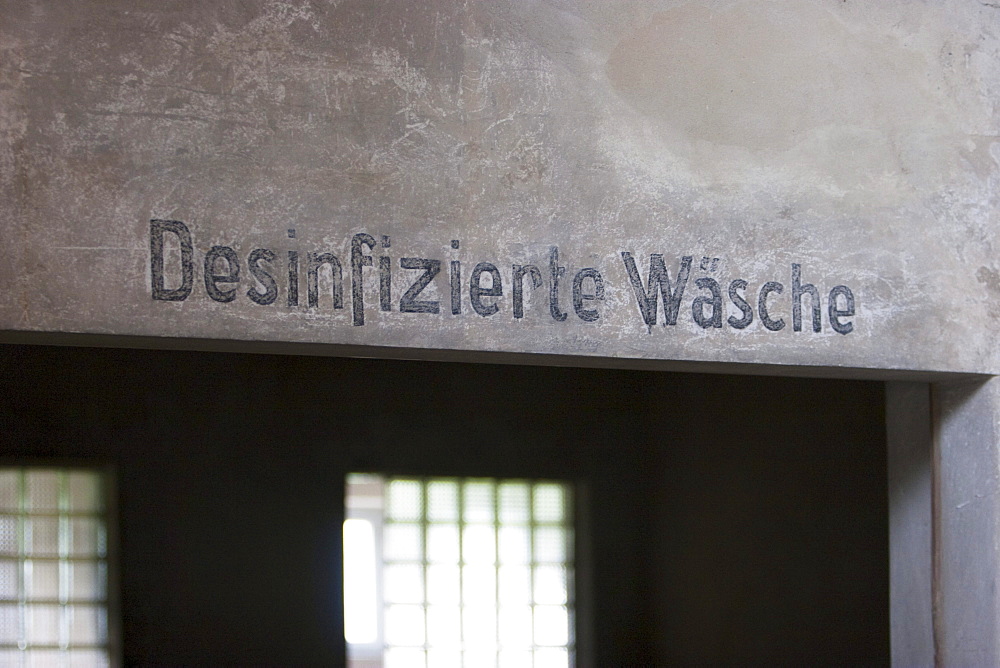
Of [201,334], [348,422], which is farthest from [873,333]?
[348,422]

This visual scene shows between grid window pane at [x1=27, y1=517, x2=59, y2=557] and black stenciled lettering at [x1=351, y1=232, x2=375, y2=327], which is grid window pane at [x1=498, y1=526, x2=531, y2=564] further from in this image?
black stenciled lettering at [x1=351, y1=232, x2=375, y2=327]

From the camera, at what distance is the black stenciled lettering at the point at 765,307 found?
356cm

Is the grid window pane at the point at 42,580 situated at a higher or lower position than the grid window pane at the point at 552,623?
higher

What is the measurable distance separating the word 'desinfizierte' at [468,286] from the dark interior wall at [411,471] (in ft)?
9.43

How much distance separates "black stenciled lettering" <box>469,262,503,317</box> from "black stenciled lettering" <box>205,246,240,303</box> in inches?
25.4

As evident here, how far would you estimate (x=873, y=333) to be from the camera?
367 centimetres

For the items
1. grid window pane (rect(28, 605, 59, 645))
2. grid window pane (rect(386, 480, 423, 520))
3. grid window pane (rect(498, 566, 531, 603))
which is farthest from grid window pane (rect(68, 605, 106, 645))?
grid window pane (rect(498, 566, 531, 603))

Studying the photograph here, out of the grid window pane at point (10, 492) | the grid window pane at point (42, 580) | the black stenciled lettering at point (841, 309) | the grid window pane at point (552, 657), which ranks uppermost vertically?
the black stenciled lettering at point (841, 309)

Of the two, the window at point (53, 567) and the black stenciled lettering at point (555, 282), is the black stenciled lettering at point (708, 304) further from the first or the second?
the window at point (53, 567)

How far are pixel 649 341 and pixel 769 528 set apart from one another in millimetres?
3746

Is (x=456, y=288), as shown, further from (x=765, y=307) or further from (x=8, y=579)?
(x=8, y=579)

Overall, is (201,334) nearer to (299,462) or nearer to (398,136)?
(398,136)

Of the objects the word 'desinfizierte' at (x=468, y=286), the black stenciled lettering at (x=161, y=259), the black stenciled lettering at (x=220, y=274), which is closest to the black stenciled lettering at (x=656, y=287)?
the word 'desinfizierte' at (x=468, y=286)

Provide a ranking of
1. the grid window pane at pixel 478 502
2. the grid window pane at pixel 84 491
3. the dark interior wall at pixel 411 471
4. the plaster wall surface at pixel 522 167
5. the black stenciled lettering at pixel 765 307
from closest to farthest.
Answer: the plaster wall surface at pixel 522 167 → the black stenciled lettering at pixel 765 307 → the dark interior wall at pixel 411 471 → the grid window pane at pixel 84 491 → the grid window pane at pixel 478 502
